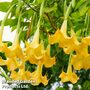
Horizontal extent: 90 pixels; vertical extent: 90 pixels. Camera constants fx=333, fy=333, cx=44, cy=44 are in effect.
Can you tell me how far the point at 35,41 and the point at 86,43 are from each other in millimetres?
148

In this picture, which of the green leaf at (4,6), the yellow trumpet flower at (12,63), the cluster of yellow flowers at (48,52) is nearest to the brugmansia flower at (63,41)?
the cluster of yellow flowers at (48,52)

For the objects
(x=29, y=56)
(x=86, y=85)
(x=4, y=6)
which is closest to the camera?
(x=29, y=56)

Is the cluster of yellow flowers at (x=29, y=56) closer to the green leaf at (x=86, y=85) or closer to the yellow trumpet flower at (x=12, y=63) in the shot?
the yellow trumpet flower at (x=12, y=63)

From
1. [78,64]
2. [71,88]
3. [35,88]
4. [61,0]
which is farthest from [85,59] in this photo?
[35,88]

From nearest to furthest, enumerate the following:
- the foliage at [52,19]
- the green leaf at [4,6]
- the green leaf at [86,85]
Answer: the foliage at [52,19] < the green leaf at [4,6] < the green leaf at [86,85]

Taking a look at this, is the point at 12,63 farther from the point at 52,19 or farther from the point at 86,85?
the point at 86,85

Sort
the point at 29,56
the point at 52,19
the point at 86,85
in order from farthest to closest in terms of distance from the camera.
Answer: the point at 86,85
the point at 52,19
the point at 29,56

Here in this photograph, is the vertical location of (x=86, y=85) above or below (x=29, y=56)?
below

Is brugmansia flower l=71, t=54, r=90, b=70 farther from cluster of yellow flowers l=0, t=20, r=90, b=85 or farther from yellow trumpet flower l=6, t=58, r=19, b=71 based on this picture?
yellow trumpet flower l=6, t=58, r=19, b=71

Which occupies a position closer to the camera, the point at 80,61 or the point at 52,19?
the point at 80,61

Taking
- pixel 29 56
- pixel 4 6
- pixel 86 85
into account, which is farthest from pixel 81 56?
pixel 86 85

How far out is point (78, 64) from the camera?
86 cm

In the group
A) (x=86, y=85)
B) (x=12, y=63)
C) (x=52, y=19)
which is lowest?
(x=86, y=85)

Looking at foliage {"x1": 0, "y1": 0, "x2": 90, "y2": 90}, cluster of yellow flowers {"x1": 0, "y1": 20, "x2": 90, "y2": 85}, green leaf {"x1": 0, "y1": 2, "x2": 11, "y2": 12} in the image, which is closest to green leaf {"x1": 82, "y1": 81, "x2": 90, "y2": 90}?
foliage {"x1": 0, "y1": 0, "x2": 90, "y2": 90}
